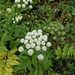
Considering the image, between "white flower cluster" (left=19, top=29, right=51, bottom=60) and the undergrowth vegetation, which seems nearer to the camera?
"white flower cluster" (left=19, top=29, right=51, bottom=60)

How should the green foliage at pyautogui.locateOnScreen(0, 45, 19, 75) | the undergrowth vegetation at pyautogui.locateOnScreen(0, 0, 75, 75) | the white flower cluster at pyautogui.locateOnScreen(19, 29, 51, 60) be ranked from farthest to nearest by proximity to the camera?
the green foliage at pyautogui.locateOnScreen(0, 45, 19, 75), the undergrowth vegetation at pyautogui.locateOnScreen(0, 0, 75, 75), the white flower cluster at pyautogui.locateOnScreen(19, 29, 51, 60)

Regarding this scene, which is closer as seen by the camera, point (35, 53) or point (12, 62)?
point (35, 53)

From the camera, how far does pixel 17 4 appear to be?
11.5ft

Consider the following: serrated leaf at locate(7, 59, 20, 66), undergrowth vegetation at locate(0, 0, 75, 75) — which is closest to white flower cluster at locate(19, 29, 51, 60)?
undergrowth vegetation at locate(0, 0, 75, 75)

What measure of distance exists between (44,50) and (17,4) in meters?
1.03

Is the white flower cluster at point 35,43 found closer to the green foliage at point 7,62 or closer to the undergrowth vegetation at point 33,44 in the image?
the undergrowth vegetation at point 33,44

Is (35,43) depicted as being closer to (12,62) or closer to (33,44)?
(33,44)

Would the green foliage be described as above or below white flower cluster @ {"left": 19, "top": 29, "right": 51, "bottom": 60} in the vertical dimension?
below

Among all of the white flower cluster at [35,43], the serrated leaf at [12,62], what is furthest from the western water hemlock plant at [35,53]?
the serrated leaf at [12,62]

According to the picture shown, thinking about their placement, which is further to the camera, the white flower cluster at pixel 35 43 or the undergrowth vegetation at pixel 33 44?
the undergrowth vegetation at pixel 33 44

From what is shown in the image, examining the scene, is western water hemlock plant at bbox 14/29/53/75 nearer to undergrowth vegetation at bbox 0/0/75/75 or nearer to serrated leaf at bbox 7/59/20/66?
undergrowth vegetation at bbox 0/0/75/75

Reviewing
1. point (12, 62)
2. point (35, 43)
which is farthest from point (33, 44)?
point (12, 62)

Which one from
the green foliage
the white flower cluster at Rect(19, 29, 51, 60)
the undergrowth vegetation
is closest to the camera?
the white flower cluster at Rect(19, 29, 51, 60)

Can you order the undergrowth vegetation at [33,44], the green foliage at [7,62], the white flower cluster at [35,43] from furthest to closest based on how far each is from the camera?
the green foliage at [7,62] → the undergrowth vegetation at [33,44] → the white flower cluster at [35,43]
